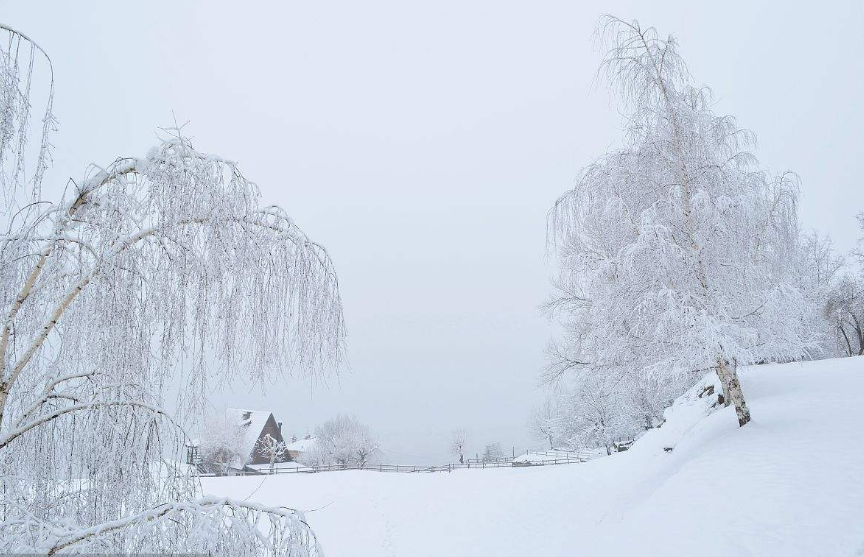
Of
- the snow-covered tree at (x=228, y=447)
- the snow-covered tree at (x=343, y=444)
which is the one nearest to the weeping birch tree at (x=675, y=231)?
the snow-covered tree at (x=228, y=447)

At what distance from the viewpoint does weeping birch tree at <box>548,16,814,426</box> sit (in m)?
9.52

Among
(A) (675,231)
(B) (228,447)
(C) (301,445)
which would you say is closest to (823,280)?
(A) (675,231)

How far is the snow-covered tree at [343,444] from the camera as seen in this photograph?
177 ft

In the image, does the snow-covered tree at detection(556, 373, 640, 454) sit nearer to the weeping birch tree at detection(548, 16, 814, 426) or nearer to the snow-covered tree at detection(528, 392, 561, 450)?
the snow-covered tree at detection(528, 392, 561, 450)

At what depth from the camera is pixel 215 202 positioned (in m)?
2.97

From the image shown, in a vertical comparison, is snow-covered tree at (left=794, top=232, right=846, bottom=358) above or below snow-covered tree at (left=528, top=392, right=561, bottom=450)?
above

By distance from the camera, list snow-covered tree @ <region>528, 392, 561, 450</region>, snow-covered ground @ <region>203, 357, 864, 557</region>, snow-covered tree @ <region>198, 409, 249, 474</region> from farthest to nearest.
→ snow-covered tree @ <region>528, 392, 561, 450</region>
snow-covered tree @ <region>198, 409, 249, 474</region>
snow-covered ground @ <region>203, 357, 864, 557</region>

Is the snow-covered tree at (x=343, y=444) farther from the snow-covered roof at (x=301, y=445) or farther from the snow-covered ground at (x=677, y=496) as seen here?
the snow-covered ground at (x=677, y=496)

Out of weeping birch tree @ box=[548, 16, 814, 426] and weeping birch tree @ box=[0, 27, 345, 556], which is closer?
weeping birch tree @ box=[0, 27, 345, 556]

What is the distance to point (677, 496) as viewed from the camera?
8.40 metres

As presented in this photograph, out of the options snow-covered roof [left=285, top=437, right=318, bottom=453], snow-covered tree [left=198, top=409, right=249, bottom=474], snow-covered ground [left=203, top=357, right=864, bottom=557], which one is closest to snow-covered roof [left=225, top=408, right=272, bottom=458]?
snow-covered tree [left=198, top=409, right=249, bottom=474]

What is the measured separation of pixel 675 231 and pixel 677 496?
5150 mm

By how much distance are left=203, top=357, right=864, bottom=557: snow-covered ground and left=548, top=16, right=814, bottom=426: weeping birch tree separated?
1523 mm

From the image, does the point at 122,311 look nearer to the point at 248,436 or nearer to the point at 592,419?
the point at 592,419
